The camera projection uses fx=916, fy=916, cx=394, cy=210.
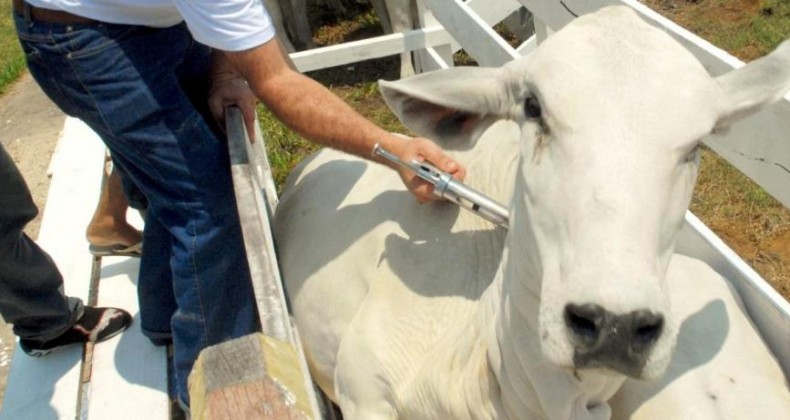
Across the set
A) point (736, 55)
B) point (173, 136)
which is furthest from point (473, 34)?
point (736, 55)

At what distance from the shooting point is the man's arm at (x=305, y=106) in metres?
2.61

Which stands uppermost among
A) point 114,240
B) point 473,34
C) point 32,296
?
point 473,34

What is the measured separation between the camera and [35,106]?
7.72 m

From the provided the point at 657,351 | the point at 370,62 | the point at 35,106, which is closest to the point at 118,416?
the point at 657,351

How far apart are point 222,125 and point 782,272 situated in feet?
8.70

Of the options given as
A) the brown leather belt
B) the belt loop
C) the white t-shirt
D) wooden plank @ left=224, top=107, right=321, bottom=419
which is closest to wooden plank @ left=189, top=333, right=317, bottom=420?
wooden plank @ left=224, top=107, right=321, bottom=419

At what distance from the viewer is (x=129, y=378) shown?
3682 mm

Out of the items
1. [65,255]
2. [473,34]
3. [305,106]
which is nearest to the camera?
[305,106]

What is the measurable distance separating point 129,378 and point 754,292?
94.9 inches

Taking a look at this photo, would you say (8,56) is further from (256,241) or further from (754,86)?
(754,86)

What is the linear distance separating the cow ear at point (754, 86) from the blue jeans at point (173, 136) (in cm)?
163

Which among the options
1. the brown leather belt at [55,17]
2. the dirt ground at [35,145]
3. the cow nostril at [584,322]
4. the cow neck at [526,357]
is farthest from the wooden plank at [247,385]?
the dirt ground at [35,145]

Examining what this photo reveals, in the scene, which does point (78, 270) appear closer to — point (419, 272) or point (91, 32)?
point (91, 32)

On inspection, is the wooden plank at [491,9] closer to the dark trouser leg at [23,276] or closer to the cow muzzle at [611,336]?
the dark trouser leg at [23,276]
